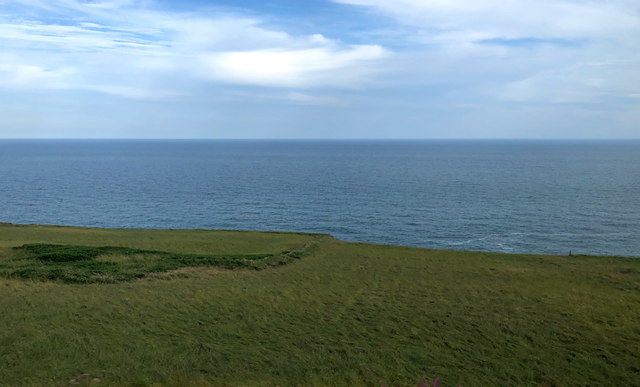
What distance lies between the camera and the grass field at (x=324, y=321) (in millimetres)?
20344

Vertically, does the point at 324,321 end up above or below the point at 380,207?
above

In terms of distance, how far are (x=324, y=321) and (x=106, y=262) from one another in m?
21.4

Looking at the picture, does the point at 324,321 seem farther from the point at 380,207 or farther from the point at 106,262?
the point at 380,207

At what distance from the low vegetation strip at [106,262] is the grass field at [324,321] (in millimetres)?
254

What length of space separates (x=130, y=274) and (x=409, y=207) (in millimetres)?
60201

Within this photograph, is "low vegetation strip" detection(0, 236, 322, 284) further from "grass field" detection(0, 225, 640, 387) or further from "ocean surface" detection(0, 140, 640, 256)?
"ocean surface" detection(0, 140, 640, 256)

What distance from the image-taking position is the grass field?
20.3 meters

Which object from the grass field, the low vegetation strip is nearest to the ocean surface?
the grass field

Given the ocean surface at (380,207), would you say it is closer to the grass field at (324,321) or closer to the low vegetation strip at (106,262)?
the grass field at (324,321)

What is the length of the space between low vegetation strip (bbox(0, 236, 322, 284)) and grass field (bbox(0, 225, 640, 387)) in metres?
0.25

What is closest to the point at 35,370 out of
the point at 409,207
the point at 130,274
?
the point at 130,274

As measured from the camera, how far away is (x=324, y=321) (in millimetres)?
26703

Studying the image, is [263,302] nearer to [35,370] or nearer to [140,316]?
[140,316]

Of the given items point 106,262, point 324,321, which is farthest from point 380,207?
point 324,321
